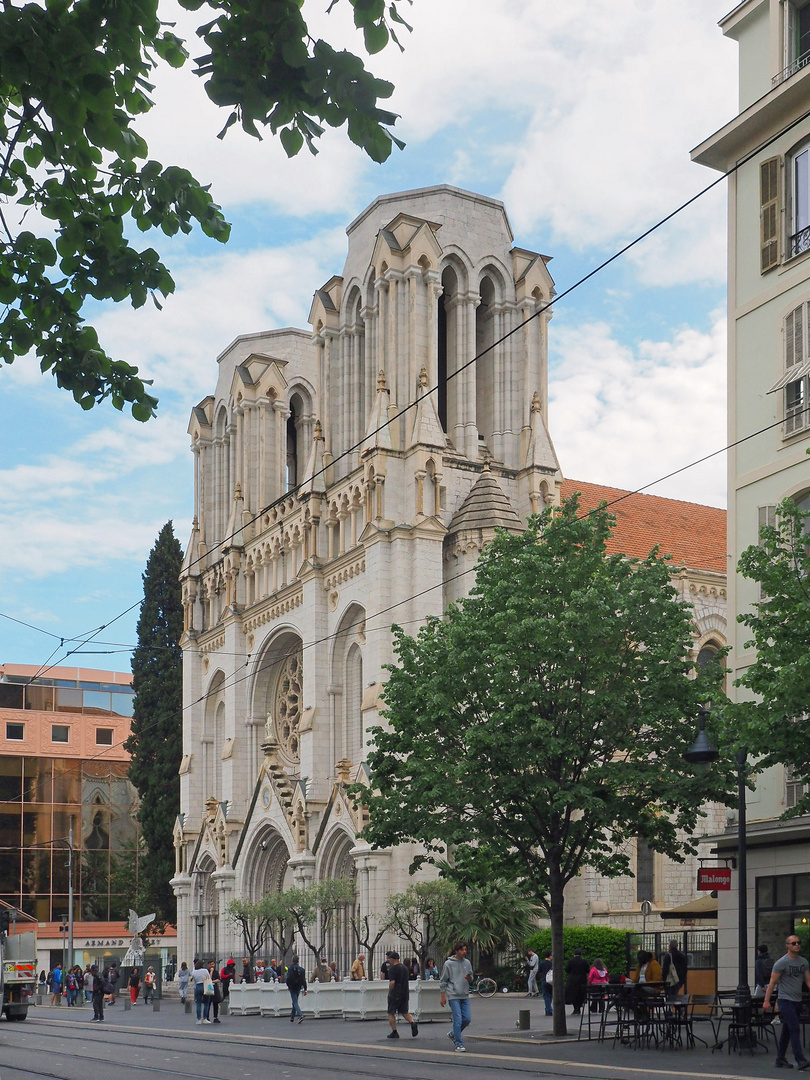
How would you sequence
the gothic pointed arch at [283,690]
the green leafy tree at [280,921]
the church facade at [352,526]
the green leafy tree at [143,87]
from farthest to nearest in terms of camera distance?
the gothic pointed arch at [283,690] < the church facade at [352,526] < the green leafy tree at [280,921] < the green leafy tree at [143,87]

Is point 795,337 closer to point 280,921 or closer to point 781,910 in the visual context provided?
point 781,910

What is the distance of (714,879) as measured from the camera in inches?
918

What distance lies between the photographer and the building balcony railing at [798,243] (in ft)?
84.0

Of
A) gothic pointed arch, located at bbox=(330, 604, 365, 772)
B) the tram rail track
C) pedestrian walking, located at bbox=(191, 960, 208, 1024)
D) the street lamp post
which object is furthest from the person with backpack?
gothic pointed arch, located at bbox=(330, 604, 365, 772)

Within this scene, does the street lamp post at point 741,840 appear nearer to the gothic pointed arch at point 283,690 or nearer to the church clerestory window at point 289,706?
the gothic pointed arch at point 283,690

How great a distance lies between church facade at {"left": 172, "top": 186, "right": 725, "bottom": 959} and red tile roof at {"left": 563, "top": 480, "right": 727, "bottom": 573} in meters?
1.22

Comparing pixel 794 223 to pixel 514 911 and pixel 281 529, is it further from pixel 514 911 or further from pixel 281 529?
pixel 281 529

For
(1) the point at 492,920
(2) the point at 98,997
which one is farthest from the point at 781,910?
(2) the point at 98,997

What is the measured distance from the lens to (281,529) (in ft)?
174

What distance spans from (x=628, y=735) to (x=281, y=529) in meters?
29.9

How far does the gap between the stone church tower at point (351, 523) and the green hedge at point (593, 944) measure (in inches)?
174

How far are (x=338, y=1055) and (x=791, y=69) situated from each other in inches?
739

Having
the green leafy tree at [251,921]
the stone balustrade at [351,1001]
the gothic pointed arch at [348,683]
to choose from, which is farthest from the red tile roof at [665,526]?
Result: the stone balustrade at [351,1001]

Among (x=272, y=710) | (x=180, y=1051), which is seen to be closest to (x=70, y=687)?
(x=272, y=710)
